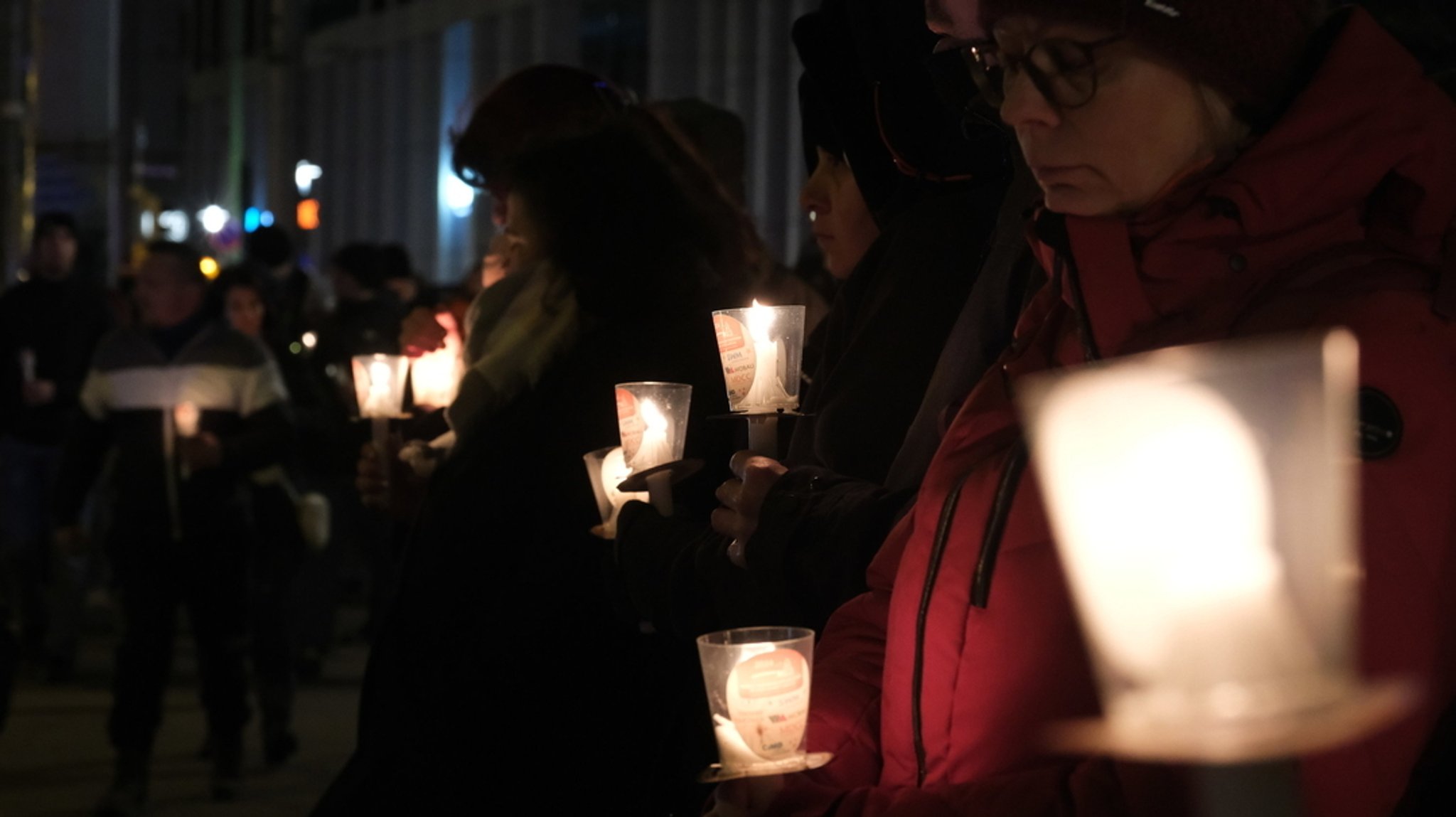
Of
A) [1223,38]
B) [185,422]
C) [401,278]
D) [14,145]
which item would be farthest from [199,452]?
[14,145]

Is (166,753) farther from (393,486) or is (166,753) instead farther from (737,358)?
(737,358)

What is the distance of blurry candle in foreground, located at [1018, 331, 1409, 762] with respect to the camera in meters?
0.89

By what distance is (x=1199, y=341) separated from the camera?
1.50 metres

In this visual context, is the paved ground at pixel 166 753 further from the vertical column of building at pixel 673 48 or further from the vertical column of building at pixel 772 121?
the vertical column of building at pixel 673 48

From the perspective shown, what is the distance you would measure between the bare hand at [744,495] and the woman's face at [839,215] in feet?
1.84

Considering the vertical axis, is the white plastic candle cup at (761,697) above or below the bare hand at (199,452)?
above

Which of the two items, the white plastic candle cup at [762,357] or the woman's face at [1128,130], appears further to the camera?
the white plastic candle cup at [762,357]

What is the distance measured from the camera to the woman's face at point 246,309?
26.7 feet

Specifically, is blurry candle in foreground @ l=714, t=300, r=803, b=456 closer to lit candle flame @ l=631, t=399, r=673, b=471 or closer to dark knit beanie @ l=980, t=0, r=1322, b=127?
lit candle flame @ l=631, t=399, r=673, b=471

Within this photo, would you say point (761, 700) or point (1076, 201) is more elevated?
point (1076, 201)

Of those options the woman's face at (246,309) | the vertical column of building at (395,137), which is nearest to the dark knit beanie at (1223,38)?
the woman's face at (246,309)

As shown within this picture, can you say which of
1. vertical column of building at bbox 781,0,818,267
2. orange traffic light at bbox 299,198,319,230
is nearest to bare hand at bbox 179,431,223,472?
vertical column of building at bbox 781,0,818,267

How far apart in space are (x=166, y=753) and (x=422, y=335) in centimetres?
388

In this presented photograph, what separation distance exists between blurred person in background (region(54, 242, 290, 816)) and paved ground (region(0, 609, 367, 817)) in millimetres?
231
